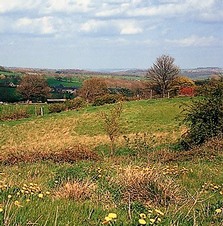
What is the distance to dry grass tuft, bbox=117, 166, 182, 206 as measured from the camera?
628 centimetres

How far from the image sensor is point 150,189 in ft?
21.0

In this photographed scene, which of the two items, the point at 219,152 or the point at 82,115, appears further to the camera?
the point at 82,115

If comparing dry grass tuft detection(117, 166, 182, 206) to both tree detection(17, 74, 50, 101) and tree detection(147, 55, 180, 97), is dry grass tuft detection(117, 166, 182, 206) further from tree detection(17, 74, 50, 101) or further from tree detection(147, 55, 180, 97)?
tree detection(17, 74, 50, 101)

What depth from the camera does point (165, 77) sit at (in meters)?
68.4

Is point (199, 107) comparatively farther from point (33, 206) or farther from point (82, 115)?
point (82, 115)

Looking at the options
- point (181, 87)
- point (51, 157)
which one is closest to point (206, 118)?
point (51, 157)

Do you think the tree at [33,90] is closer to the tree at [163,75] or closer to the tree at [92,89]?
the tree at [92,89]

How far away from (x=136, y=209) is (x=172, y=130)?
27.8m

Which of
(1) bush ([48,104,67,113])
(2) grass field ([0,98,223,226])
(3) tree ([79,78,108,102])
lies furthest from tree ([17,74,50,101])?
(2) grass field ([0,98,223,226])

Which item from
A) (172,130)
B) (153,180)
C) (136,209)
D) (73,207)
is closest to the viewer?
(73,207)

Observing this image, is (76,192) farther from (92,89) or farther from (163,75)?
(92,89)

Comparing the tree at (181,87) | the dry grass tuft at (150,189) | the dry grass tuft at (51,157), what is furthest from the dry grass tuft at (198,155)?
the tree at (181,87)

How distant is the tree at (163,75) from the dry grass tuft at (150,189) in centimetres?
6035

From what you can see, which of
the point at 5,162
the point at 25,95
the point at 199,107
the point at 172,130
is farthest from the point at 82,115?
the point at 25,95
